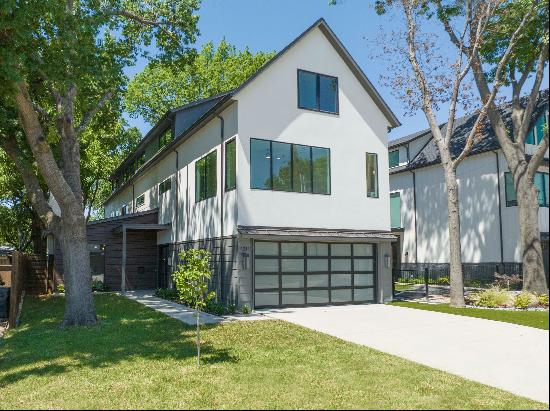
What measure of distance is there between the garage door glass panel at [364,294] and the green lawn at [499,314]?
4.71 feet

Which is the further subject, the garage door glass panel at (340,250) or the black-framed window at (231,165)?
the garage door glass panel at (340,250)

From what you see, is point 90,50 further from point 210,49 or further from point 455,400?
point 210,49

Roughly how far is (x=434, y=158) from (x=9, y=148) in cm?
2231

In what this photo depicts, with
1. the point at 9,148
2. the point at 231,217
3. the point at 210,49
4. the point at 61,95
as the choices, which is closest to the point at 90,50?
the point at 61,95

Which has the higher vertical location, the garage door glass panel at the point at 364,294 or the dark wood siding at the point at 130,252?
the dark wood siding at the point at 130,252

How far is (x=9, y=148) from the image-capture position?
16172 millimetres

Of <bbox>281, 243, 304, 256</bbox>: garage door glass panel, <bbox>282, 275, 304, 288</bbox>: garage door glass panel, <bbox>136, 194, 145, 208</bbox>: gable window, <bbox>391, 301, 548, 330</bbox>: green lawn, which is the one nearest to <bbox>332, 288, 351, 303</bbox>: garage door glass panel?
<bbox>282, 275, 304, 288</bbox>: garage door glass panel

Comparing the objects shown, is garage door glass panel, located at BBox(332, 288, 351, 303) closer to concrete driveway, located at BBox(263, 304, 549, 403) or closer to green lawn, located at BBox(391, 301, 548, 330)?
concrete driveway, located at BBox(263, 304, 549, 403)

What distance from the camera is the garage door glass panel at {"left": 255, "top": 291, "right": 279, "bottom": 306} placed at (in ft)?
54.6

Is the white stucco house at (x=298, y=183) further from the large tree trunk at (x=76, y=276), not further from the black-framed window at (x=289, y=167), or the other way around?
the large tree trunk at (x=76, y=276)

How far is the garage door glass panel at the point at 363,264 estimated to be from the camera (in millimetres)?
18625

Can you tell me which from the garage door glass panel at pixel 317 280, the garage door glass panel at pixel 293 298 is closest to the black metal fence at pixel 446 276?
the garage door glass panel at pixel 317 280

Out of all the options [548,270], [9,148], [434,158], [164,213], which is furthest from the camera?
[434,158]

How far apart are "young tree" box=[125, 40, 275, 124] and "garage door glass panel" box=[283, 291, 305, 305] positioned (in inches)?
1065
